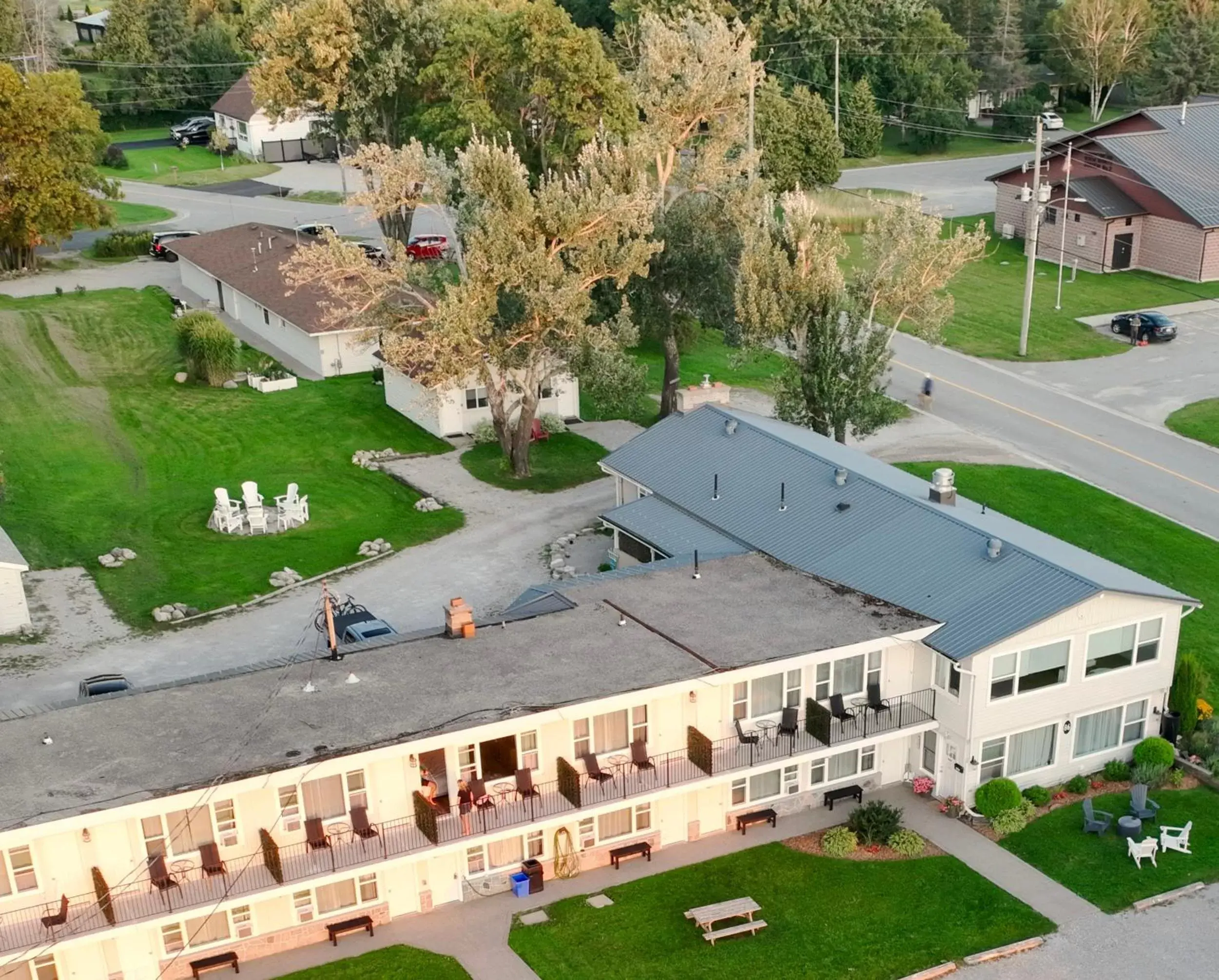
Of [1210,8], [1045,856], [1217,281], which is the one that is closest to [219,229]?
[1217,281]

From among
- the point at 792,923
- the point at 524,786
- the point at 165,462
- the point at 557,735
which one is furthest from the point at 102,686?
the point at 165,462

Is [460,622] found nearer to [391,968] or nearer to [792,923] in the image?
[391,968]

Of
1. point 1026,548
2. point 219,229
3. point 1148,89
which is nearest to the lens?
point 1026,548

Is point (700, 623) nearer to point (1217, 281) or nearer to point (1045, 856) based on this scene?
point (1045, 856)

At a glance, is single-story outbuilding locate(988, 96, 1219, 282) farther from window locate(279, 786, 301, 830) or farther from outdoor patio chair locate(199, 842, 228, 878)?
outdoor patio chair locate(199, 842, 228, 878)

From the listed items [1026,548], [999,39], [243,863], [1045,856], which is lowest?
[1045,856]

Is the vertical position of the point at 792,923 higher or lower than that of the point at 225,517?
lower
